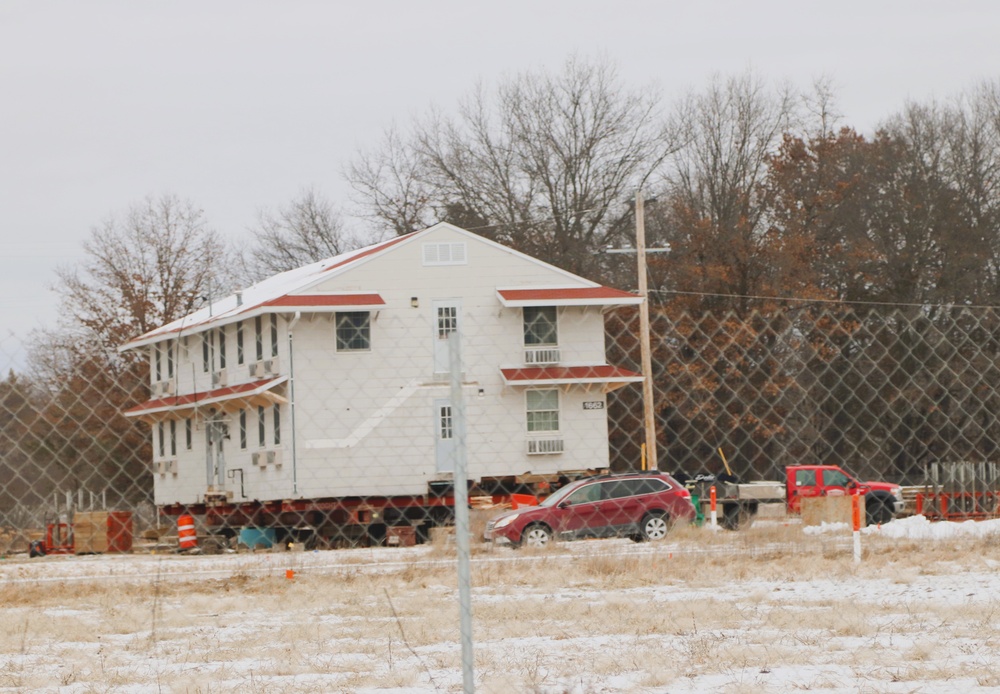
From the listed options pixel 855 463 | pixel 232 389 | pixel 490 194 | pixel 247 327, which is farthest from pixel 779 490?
pixel 490 194

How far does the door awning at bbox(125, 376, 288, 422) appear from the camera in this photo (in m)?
18.4

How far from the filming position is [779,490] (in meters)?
35.5

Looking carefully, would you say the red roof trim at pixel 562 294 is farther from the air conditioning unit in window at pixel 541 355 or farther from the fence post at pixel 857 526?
the fence post at pixel 857 526

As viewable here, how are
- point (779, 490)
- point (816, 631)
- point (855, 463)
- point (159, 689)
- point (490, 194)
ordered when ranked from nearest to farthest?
point (159, 689)
point (816, 631)
point (779, 490)
point (855, 463)
point (490, 194)

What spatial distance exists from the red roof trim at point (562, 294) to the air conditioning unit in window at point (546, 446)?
3.73 meters

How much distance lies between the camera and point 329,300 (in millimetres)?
34719

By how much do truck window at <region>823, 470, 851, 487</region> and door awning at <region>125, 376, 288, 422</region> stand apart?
14.5m

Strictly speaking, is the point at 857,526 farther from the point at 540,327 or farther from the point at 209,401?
the point at 540,327

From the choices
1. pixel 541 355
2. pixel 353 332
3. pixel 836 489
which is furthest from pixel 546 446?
pixel 836 489

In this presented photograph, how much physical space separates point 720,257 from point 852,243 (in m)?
4.54

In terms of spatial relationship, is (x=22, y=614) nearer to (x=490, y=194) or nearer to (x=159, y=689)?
(x=159, y=689)

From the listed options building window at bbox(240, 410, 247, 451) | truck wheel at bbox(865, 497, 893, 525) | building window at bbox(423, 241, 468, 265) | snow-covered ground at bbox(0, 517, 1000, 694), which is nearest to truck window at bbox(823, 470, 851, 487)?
truck wheel at bbox(865, 497, 893, 525)

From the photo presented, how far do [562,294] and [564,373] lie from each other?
7.21 ft

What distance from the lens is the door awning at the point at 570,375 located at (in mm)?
35031
